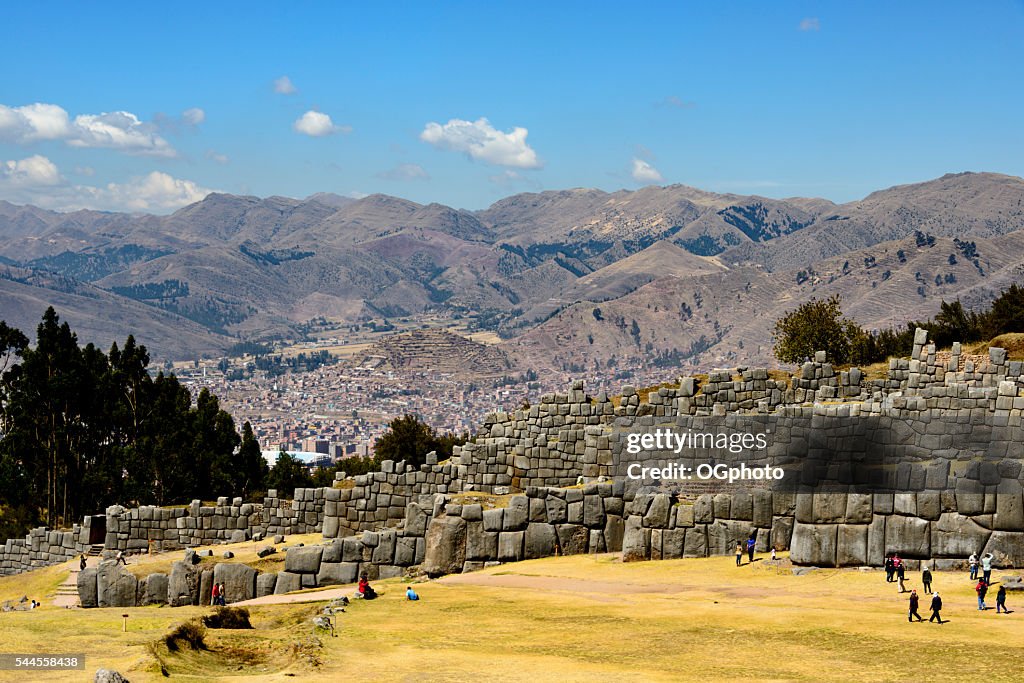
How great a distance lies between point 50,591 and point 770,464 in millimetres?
22506

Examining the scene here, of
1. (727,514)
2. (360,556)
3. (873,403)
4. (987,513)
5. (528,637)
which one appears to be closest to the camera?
(528,637)

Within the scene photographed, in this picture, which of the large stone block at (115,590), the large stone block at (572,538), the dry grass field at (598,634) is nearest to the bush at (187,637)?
the dry grass field at (598,634)

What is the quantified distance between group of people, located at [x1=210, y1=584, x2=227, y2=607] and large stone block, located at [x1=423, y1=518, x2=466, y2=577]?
5.03 meters

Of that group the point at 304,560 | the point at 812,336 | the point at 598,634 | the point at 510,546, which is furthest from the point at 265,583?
the point at 812,336

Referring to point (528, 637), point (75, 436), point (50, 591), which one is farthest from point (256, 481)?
point (528, 637)

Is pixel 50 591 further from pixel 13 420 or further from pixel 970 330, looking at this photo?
pixel 970 330

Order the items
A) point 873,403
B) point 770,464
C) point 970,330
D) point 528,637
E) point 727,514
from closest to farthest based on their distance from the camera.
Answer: point 528,637
point 727,514
point 770,464
point 873,403
point 970,330

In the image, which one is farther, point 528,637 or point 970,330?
point 970,330

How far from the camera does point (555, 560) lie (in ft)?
97.0

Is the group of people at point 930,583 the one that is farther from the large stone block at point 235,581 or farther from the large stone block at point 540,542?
the large stone block at point 235,581

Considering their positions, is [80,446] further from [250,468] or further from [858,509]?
[858,509]

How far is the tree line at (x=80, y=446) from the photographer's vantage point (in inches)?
2083

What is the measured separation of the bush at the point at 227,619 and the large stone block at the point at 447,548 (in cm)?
674

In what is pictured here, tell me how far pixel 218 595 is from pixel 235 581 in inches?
28.2
